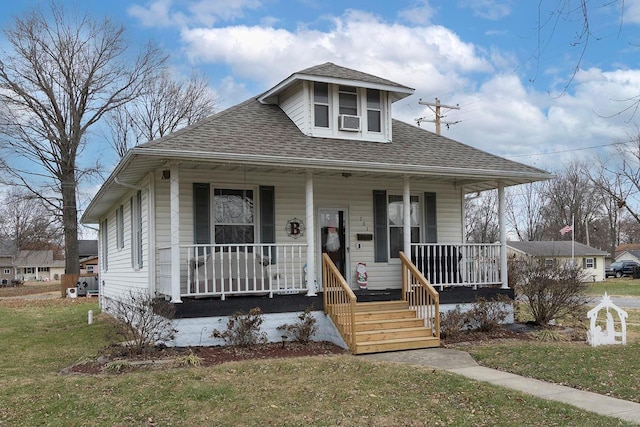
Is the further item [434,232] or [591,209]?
[591,209]

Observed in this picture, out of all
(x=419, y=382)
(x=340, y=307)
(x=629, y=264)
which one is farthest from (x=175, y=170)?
(x=629, y=264)

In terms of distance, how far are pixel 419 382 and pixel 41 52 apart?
105 ft

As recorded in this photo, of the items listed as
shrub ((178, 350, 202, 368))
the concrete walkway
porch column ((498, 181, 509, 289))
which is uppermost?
porch column ((498, 181, 509, 289))

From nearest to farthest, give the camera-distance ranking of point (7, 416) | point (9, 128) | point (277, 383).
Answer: point (7, 416), point (277, 383), point (9, 128)

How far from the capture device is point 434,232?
44.5 ft

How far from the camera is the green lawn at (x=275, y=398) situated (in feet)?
19.3

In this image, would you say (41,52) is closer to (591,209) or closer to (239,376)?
(239,376)

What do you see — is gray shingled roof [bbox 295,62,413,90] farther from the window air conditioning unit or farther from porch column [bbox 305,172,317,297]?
porch column [bbox 305,172,317,297]

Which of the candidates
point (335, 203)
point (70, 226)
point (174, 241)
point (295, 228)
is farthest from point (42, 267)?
point (174, 241)

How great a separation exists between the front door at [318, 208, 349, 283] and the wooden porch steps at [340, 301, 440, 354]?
1.68m

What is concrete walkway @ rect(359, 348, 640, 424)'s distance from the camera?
616cm

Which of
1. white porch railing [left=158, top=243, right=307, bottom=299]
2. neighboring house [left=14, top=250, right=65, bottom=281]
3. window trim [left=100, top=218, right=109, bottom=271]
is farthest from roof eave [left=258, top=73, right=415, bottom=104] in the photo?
neighboring house [left=14, top=250, right=65, bottom=281]

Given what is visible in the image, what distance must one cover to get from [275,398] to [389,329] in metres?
4.05

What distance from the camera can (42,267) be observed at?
85438mm
